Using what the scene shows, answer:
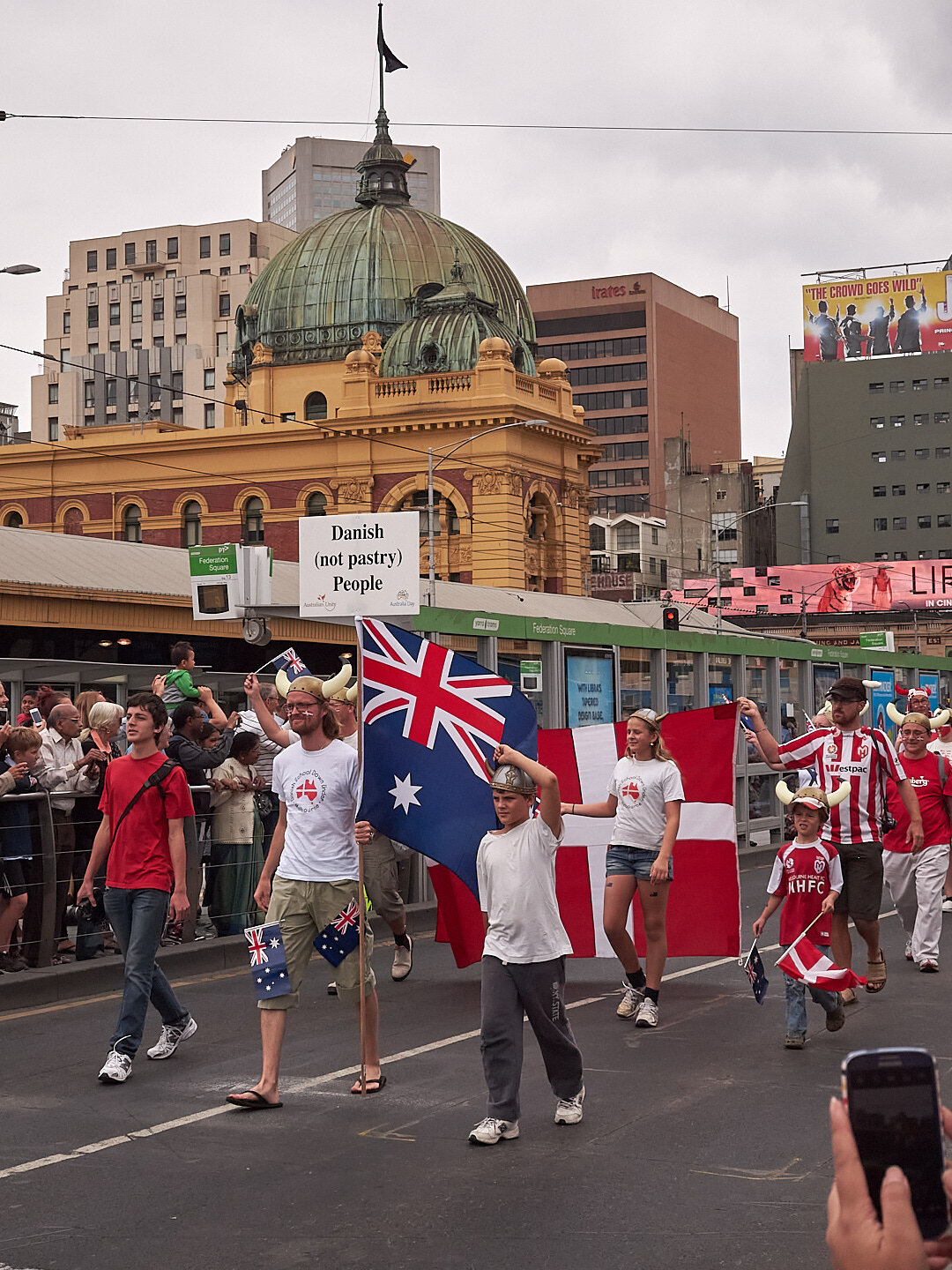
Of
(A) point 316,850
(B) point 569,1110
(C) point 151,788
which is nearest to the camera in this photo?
(B) point 569,1110

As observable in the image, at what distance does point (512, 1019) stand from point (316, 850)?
144cm

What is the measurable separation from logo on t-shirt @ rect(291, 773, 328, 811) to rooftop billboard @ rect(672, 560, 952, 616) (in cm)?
9285

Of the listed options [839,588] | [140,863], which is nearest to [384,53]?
[839,588]

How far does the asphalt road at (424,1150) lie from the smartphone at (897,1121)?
10.6 ft

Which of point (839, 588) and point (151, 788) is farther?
point (839, 588)

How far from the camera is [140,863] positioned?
8461 mm

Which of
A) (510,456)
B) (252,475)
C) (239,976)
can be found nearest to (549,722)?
(239,976)

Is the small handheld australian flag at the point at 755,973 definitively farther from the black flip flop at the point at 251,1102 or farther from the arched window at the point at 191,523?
the arched window at the point at 191,523

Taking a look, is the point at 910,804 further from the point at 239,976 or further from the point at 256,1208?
the point at 256,1208

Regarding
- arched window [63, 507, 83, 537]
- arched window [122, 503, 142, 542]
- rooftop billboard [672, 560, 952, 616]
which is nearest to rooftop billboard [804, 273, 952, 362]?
rooftop billboard [672, 560, 952, 616]

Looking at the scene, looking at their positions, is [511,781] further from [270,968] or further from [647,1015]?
[647,1015]

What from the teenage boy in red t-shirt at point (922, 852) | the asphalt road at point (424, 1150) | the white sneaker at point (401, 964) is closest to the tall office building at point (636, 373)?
the teenage boy in red t-shirt at point (922, 852)

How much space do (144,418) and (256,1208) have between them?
135m

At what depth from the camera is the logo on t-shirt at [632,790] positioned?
9641mm
